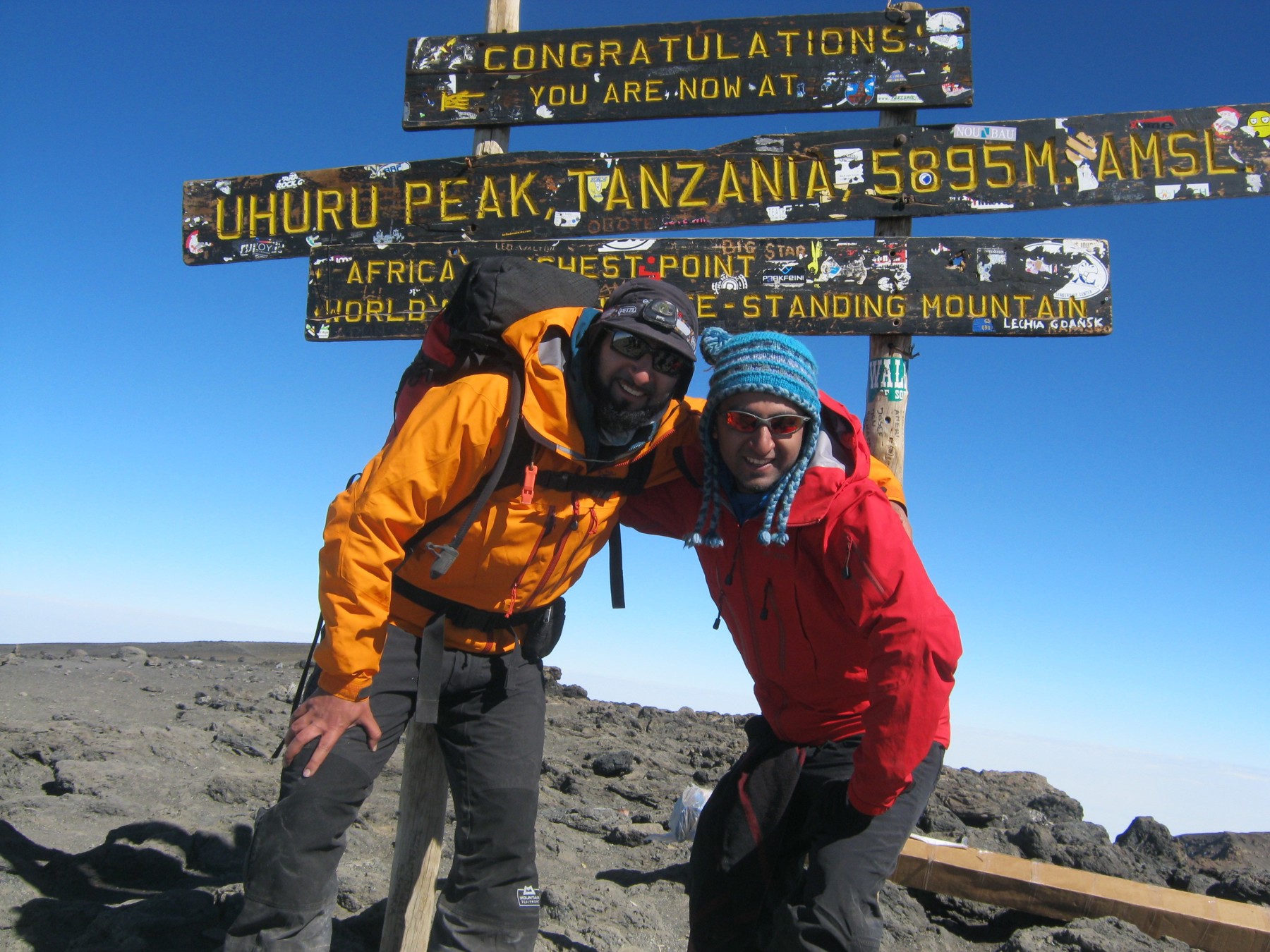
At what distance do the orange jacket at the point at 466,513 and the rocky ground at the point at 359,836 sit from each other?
1699mm

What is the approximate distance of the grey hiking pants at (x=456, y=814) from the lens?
2.78m

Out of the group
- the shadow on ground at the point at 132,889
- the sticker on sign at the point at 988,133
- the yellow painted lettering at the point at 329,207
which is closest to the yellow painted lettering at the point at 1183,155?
the sticker on sign at the point at 988,133

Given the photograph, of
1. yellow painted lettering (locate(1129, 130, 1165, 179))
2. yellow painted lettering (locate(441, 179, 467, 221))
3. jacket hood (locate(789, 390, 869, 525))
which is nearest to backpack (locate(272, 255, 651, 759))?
jacket hood (locate(789, 390, 869, 525))

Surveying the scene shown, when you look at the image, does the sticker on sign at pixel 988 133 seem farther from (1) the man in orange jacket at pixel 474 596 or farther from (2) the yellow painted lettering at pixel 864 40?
(1) the man in orange jacket at pixel 474 596

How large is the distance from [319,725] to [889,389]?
2.56 meters

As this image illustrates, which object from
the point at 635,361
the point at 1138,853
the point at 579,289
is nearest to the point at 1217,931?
the point at 1138,853

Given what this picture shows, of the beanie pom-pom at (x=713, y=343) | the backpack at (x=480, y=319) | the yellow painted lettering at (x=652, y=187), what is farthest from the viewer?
the yellow painted lettering at (x=652, y=187)

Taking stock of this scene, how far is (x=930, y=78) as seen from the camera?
13.2 feet

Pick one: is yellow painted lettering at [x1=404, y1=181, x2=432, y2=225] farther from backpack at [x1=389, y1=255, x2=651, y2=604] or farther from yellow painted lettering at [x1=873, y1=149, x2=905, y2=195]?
yellow painted lettering at [x1=873, y1=149, x2=905, y2=195]

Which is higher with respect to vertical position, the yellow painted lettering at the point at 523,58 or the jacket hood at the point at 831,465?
the yellow painted lettering at the point at 523,58

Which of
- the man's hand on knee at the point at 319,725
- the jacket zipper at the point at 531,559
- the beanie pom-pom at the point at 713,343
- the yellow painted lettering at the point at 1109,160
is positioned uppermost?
the yellow painted lettering at the point at 1109,160

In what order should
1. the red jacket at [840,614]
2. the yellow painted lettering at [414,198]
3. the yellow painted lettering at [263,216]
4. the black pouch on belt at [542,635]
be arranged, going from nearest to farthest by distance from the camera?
the red jacket at [840,614]
the black pouch on belt at [542,635]
the yellow painted lettering at [414,198]
the yellow painted lettering at [263,216]

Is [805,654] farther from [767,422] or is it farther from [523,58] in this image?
[523,58]

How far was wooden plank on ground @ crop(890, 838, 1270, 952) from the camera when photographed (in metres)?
4.08
